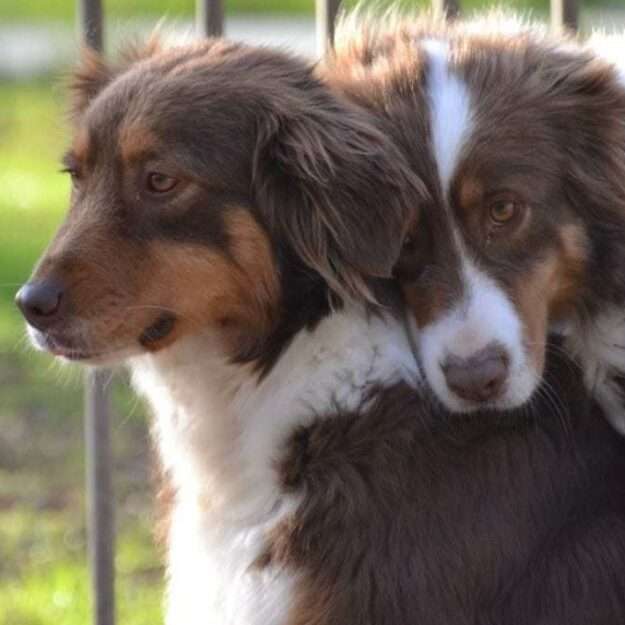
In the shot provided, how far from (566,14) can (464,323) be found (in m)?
1.39

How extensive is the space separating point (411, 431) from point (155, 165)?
66cm

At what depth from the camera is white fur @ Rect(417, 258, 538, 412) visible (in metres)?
3.44

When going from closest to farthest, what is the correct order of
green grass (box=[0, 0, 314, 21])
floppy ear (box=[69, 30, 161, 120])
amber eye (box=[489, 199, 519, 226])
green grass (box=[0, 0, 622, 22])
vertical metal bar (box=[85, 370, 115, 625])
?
amber eye (box=[489, 199, 519, 226]), floppy ear (box=[69, 30, 161, 120]), vertical metal bar (box=[85, 370, 115, 625]), green grass (box=[0, 0, 622, 22]), green grass (box=[0, 0, 314, 21])

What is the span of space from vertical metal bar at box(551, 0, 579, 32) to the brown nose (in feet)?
4.28

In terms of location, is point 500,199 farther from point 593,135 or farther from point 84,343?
point 84,343

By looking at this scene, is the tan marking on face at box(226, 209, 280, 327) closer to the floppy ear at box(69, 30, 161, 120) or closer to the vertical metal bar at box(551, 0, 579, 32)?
the floppy ear at box(69, 30, 161, 120)

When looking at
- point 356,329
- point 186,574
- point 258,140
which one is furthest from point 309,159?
point 186,574

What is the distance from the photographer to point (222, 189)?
11.5 feet

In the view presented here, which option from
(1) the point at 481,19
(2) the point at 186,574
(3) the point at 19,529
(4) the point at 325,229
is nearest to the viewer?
(4) the point at 325,229

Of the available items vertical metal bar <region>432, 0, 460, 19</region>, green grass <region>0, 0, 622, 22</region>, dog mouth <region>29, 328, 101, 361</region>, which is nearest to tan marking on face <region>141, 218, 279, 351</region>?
dog mouth <region>29, 328, 101, 361</region>

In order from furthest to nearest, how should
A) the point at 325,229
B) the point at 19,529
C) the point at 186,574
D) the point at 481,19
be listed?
the point at 19,529, the point at 481,19, the point at 186,574, the point at 325,229

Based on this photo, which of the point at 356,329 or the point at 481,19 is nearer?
the point at 356,329

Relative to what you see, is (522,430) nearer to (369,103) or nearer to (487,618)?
(487,618)

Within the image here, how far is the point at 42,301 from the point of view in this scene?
344 centimetres
